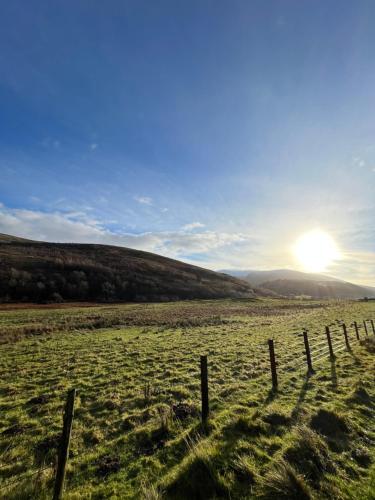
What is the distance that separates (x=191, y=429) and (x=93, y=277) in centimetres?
8318

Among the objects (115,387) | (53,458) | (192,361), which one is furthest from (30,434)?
(192,361)

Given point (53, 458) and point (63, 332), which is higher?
point (53, 458)

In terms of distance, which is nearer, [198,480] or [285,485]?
[285,485]

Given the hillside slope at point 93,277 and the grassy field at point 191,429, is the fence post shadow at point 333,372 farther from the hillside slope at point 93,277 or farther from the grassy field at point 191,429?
the hillside slope at point 93,277

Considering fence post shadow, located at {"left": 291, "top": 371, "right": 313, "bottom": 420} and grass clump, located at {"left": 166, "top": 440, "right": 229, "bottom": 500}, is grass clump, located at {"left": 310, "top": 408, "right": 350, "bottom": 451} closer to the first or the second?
→ fence post shadow, located at {"left": 291, "top": 371, "right": 313, "bottom": 420}

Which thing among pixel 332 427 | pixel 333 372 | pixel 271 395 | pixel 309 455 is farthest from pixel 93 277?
pixel 309 455

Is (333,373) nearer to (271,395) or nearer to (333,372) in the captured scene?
(333,372)

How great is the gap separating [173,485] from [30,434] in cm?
480

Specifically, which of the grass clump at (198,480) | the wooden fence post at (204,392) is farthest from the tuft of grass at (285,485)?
the wooden fence post at (204,392)

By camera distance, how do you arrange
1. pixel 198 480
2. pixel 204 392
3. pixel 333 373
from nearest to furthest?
pixel 198 480
pixel 204 392
pixel 333 373

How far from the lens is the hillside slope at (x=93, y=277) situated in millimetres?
68812

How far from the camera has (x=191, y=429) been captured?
660 centimetres

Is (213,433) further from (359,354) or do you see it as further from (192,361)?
(359,354)

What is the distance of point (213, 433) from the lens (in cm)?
631
